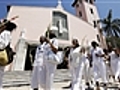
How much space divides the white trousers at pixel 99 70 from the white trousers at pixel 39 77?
2.36m

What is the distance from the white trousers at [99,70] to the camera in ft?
21.1

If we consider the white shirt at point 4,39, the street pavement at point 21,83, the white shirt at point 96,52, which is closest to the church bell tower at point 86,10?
the street pavement at point 21,83

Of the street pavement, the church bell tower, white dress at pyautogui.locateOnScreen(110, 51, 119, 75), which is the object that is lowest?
the street pavement

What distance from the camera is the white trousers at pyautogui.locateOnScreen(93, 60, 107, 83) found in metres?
6.42

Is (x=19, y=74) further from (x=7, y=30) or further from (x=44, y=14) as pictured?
(x=44, y=14)

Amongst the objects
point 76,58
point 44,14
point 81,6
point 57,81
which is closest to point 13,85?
point 57,81

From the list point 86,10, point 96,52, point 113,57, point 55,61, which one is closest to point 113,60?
point 113,57

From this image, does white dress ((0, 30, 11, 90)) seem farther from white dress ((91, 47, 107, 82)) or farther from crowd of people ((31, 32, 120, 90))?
white dress ((91, 47, 107, 82))

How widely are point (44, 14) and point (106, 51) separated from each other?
13139 millimetres

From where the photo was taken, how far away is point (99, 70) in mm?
6531

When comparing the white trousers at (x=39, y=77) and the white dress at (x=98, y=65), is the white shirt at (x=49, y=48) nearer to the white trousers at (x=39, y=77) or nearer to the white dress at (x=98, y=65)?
the white trousers at (x=39, y=77)

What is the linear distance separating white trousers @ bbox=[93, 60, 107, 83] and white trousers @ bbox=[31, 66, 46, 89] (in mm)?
2365

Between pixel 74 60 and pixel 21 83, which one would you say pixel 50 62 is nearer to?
pixel 74 60

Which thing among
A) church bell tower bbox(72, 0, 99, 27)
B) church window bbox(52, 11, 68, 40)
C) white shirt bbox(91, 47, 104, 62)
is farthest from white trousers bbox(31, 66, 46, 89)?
church bell tower bbox(72, 0, 99, 27)
